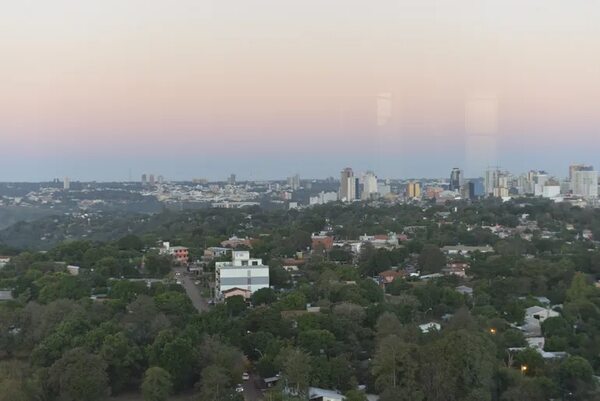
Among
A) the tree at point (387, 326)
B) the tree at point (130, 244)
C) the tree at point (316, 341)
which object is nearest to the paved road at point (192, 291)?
the tree at point (130, 244)

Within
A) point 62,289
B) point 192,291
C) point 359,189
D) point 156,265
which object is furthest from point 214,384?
point 359,189

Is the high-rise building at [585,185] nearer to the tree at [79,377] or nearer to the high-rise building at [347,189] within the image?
the high-rise building at [347,189]

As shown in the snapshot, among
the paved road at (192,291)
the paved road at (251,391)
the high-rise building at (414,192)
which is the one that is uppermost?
the high-rise building at (414,192)

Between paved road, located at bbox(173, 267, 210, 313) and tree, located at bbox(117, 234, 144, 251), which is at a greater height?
tree, located at bbox(117, 234, 144, 251)

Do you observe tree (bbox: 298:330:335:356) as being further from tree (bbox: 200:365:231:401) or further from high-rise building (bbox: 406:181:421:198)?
high-rise building (bbox: 406:181:421:198)

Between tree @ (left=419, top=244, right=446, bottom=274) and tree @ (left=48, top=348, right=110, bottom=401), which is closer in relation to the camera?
tree @ (left=48, top=348, right=110, bottom=401)

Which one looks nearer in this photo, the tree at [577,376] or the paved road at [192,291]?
the tree at [577,376]

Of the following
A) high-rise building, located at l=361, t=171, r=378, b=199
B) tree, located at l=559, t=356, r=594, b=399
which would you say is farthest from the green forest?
high-rise building, located at l=361, t=171, r=378, b=199

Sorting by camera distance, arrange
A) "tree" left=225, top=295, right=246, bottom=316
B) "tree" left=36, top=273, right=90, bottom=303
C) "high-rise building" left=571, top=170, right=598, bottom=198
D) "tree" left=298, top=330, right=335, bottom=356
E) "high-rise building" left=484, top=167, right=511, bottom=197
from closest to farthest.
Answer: "tree" left=298, top=330, right=335, bottom=356 → "tree" left=225, top=295, right=246, bottom=316 → "tree" left=36, top=273, right=90, bottom=303 → "high-rise building" left=484, top=167, right=511, bottom=197 → "high-rise building" left=571, top=170, right=598, bottom=198
